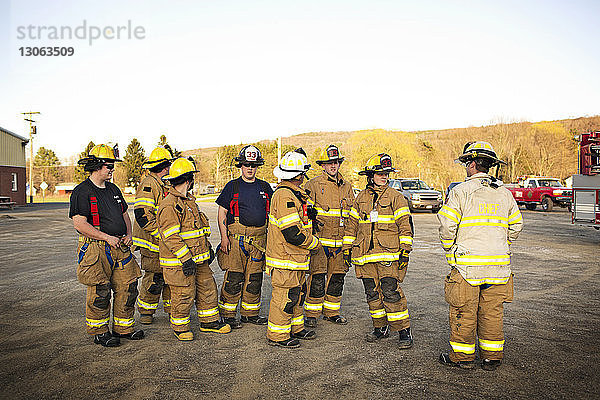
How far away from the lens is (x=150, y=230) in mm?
5910

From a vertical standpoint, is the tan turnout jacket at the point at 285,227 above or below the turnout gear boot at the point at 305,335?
above

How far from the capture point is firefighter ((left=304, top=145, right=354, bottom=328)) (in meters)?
5.86

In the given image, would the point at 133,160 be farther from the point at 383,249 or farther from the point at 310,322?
the point at 383,249

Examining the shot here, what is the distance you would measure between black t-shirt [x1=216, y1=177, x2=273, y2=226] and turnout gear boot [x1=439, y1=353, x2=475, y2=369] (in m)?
2.64

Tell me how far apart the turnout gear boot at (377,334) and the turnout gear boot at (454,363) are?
0.86 metres

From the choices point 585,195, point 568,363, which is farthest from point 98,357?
point 585,195

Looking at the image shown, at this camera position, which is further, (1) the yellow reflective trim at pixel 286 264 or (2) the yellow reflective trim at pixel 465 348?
(1) the yellow reflective trim at pixel 286 264

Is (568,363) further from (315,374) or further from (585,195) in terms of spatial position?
(585,195)

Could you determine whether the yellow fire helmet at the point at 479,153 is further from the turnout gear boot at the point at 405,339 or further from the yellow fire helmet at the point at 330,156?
the turnout gear boot at the point at 405,339

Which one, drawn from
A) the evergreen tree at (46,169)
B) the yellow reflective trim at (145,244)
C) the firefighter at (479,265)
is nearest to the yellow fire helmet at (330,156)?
the firefighter at (479,265)

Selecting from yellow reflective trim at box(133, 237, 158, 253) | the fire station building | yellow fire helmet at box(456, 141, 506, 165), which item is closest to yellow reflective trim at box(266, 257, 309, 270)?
yellow reflective trim at box(133, 237, 158, 253)

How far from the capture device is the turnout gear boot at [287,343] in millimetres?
5125

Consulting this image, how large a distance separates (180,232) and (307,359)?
2.01 meters

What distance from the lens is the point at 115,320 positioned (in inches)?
211
